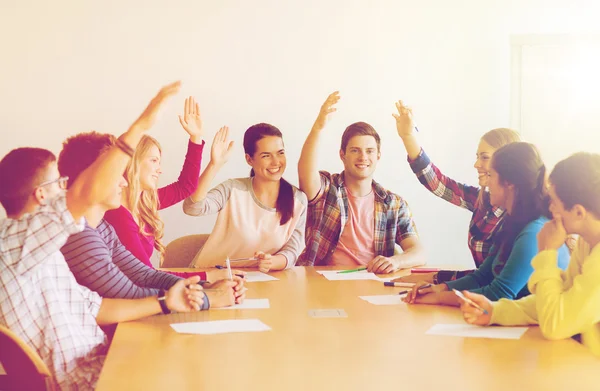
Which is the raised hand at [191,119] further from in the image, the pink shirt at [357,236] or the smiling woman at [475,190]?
the smiling woman at [475,190]

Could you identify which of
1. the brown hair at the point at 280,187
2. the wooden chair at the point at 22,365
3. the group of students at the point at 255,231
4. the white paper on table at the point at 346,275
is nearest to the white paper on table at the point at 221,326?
the group of students at the point at 255,231

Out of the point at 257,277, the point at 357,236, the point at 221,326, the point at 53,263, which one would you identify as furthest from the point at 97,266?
the point at 357,236

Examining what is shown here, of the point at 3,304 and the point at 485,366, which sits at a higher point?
the point at 3,304

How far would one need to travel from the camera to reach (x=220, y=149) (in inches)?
132

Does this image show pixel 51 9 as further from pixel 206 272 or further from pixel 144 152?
pixel 206 272

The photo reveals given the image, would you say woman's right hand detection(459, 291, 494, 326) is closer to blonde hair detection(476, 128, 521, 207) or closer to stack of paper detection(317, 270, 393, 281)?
stack of paper detection(317, 270, 393, 281)

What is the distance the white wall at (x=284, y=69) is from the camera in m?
4.33

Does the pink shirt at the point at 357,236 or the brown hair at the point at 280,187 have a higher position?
the brown hair at the point at 280,187

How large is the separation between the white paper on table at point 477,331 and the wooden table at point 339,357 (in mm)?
33

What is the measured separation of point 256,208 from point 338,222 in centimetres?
42

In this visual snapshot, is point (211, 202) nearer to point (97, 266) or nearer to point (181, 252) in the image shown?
point (181, 252)

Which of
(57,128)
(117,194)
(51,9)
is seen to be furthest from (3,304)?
(51,9)

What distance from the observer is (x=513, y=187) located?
7.54 ft

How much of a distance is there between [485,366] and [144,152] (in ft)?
5.86
